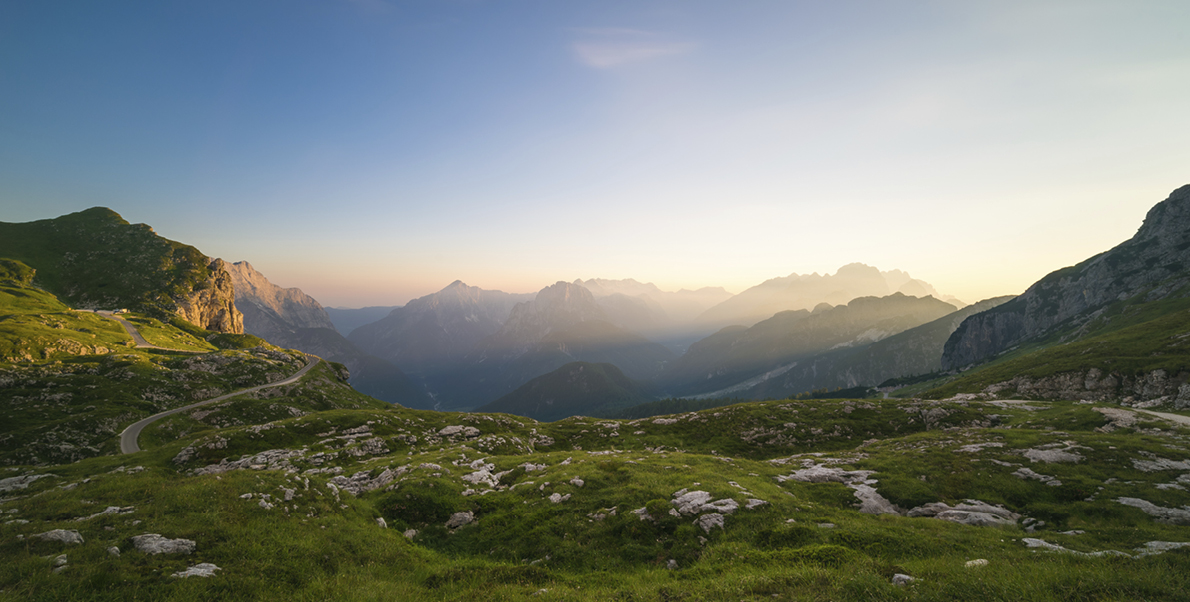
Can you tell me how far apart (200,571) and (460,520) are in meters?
12.2

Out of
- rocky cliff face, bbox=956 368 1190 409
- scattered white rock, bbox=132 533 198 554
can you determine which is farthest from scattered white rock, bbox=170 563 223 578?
rocky cliff face, bbox=956 368 1190 409

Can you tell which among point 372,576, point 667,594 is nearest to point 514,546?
point 372,576

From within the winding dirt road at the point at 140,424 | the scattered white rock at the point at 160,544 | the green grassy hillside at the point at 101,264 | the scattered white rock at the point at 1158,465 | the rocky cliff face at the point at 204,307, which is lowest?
the winding dirt road at the point at 140,424

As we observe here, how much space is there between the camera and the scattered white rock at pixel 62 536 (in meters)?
13.0

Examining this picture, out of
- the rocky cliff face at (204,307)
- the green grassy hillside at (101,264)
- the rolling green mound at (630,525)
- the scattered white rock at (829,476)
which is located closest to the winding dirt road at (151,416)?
the green grassy hillside at (101,264)

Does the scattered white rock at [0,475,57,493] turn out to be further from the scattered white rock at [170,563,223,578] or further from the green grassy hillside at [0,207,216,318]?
the green grassy hillside at [0,207,216,318]

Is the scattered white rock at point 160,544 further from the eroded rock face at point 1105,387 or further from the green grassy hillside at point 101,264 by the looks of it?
the green grassy hillside at point 101,264

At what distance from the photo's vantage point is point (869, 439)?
168 feet

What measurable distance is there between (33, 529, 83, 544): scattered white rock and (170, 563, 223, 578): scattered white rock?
463cm

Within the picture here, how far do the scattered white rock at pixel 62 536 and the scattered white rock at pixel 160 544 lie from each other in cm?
164

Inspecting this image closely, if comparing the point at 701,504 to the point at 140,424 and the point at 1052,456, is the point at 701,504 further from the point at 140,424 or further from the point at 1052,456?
the point at 140,424

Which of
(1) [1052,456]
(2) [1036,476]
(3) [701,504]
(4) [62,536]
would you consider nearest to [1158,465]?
(1) [1052,456]

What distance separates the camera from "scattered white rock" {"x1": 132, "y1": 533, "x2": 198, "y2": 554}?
13.2 m

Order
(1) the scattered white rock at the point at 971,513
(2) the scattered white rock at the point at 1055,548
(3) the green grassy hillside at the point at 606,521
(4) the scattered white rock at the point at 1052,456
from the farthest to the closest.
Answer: (4) the scattered white rock at the point at 1052,456 → (1) the scattered white rock at the point at 971,513 → (2) the scattered white rock at the point at 1055,548 → (3) the green grassy hillside at the point at 606,521
